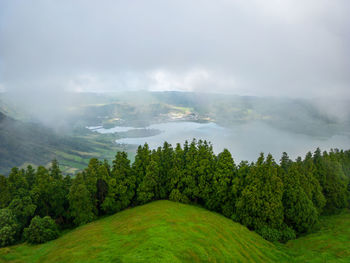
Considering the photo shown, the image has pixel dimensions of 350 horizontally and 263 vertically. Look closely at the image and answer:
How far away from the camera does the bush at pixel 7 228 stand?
36.1m

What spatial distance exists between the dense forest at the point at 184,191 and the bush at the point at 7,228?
0.48 ft

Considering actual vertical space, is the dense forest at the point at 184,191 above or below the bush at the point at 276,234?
above

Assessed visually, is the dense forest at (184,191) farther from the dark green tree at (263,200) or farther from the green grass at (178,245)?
the green grass at (178,245)

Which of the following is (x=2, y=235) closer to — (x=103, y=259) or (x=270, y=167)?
(x=103, y=259)

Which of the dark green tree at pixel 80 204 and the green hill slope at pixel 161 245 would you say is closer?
the green hill slope at pixel 161 245

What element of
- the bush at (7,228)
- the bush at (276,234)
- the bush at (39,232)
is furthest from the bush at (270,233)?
the bush at (7,228)

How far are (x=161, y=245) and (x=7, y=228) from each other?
31894 millimetres

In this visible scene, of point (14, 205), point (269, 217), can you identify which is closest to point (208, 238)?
point (269, 217)

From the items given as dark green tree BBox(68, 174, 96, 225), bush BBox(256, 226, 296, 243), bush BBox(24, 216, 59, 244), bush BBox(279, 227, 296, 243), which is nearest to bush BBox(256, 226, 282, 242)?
bush BBox(256, 226, 296, 243)

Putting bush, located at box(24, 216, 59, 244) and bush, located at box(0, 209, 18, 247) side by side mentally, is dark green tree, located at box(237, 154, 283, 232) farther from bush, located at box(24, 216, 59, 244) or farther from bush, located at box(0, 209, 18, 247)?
bush, located at box(0, 209, 18, 247)

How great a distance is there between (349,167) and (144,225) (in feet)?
232

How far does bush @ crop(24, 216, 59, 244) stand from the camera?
120ft

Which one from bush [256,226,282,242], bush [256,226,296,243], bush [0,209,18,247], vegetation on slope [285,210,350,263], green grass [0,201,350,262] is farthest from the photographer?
bush [256,226,296,243]

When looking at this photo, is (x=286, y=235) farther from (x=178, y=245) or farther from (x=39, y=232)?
(x=39, y=232)
